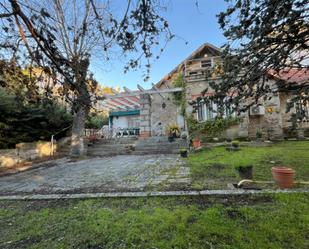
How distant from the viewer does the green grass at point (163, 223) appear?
8.09 feet

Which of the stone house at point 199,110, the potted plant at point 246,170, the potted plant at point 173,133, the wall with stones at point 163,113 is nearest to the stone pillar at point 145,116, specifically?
the stone house at point 199,110

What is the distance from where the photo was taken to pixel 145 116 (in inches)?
622

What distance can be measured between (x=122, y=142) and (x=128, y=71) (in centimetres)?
1106

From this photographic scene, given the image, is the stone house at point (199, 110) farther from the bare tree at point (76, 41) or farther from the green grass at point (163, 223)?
the bare tree at point (76, 41)

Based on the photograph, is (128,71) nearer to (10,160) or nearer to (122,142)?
(10,160)

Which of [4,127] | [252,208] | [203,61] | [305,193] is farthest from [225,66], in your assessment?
[203,61]

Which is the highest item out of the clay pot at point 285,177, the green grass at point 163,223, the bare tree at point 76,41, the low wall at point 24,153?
the bare tree at point 76,41

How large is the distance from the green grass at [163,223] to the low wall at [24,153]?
17.1ft

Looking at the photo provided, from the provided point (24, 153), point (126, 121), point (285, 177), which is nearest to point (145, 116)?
point (126, 121)

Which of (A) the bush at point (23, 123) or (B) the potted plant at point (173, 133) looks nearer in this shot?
(A) the bush at point (23, 123)

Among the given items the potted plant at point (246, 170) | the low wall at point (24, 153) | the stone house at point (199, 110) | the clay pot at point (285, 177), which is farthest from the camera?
the stone house at point (199, 110)

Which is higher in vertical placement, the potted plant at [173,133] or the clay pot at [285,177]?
the potted plant at [173,133]

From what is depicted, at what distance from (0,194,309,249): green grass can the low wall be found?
17.1ft

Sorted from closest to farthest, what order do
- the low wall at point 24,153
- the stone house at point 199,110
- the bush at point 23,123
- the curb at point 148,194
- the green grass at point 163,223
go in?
the green grass at point 163,223 → the curb at point 148,194 → the bush at point 23,123 → the low wall at point 24,153 → the stone house at point 199,110
